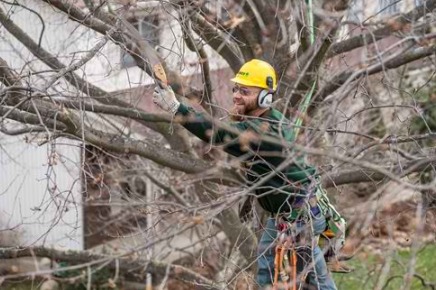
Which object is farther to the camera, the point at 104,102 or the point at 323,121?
the point at 104,102

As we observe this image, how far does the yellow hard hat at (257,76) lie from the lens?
5574 millimetres

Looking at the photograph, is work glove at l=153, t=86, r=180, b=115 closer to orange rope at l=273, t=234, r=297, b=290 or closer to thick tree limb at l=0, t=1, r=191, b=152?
orange rope at l=273, t=234, r=297, b=290

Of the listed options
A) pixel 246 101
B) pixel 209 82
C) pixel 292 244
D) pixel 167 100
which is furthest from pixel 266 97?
pixel 209 82

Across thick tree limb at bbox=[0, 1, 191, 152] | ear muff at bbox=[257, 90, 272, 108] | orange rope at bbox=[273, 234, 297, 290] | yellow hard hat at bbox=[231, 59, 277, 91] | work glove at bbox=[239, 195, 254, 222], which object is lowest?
orange rope at bbox=[273, 234, 297, 290]

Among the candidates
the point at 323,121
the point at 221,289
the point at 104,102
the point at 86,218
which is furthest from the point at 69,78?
the point at 86,218

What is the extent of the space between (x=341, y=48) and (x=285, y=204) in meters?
2.81

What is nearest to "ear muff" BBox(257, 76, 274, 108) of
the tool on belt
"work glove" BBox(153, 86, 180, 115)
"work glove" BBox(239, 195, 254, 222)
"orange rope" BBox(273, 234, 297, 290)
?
"work glove" BBox(153, 86, 180, 115)

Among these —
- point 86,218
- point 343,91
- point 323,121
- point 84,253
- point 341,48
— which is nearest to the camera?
point 343,91

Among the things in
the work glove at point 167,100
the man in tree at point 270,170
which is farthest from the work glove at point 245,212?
the work glove at point 167,100

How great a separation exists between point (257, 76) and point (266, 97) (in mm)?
187

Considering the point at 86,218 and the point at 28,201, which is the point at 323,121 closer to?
the point at 28,201

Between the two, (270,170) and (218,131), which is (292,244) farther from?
(218,131)

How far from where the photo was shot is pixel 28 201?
43.6ft

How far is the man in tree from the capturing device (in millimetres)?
5195
